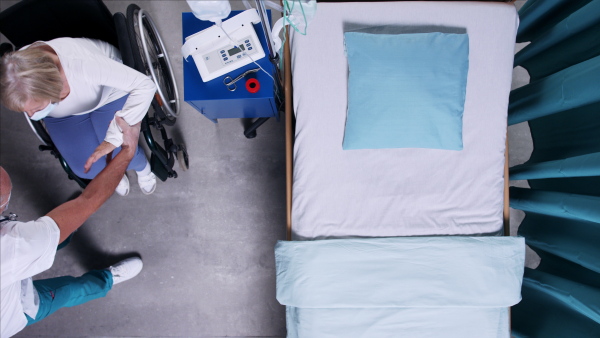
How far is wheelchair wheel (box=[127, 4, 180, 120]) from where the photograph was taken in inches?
64.2

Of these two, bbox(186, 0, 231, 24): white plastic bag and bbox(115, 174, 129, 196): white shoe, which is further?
bbox(115, 174, 129, 196): white shoe

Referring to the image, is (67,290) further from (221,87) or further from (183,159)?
(221,87)

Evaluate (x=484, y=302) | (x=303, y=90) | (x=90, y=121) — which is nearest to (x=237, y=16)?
(x=303, y=90)

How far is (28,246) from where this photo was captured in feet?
4.21

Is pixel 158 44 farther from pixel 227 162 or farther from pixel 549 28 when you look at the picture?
pixel 549 28

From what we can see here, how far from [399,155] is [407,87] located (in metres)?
0.30

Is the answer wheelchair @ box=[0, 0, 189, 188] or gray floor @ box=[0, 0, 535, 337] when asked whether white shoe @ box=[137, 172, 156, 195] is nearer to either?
gray floor @ box=[0, 0, 535, 337]

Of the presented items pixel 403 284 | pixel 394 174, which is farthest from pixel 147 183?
pixel 403 284

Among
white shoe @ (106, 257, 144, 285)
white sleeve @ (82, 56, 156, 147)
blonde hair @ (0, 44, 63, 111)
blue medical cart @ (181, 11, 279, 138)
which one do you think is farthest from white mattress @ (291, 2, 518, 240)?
white shoe @ (106, 257, 144, 285)

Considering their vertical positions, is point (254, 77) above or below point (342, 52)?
below

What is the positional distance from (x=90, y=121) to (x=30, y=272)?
2.38ft

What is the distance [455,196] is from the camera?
166 cm

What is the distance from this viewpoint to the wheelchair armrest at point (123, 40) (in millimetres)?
1475

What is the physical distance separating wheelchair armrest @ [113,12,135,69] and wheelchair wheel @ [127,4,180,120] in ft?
0.14
